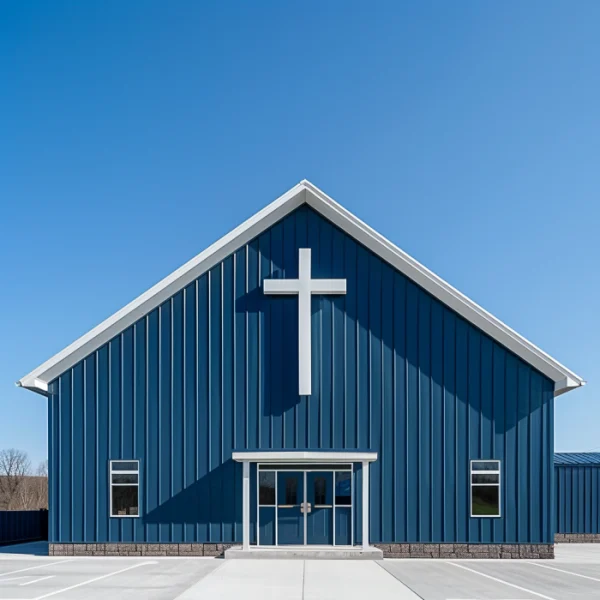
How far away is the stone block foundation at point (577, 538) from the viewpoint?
2721cm

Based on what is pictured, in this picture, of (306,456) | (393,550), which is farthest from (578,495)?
(306,456)

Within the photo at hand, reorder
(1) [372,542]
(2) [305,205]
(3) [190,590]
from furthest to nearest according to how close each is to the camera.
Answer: (2) [305,205] → (1) [372,542] → (3) [190,590]

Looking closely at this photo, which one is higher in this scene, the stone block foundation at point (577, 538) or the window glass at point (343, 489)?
the window glass at point (343, 489)

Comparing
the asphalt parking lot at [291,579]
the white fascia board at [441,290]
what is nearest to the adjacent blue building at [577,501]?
the asphalt parking lot at [291,579]

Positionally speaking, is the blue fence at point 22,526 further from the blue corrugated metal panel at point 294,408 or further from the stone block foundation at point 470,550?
the stone block foundation at point 470,550

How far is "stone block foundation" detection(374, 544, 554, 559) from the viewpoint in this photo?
20141mm

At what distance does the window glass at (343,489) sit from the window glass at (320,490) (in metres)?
0.34

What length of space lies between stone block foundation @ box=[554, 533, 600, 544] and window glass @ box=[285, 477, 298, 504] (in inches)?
489

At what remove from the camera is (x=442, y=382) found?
68.1ft

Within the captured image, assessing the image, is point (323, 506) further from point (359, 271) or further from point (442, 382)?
point (359, 271)

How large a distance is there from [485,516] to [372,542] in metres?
3.29

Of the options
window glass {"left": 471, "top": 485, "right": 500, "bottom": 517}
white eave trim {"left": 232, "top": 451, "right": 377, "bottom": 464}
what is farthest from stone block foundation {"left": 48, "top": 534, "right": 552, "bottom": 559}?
white eave trim {"left": 232, "top": 451, "right": 377, "bottom": 464}

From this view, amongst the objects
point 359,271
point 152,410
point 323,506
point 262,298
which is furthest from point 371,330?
point 152,410

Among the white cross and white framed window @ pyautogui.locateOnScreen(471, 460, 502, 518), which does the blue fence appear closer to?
the white cross
